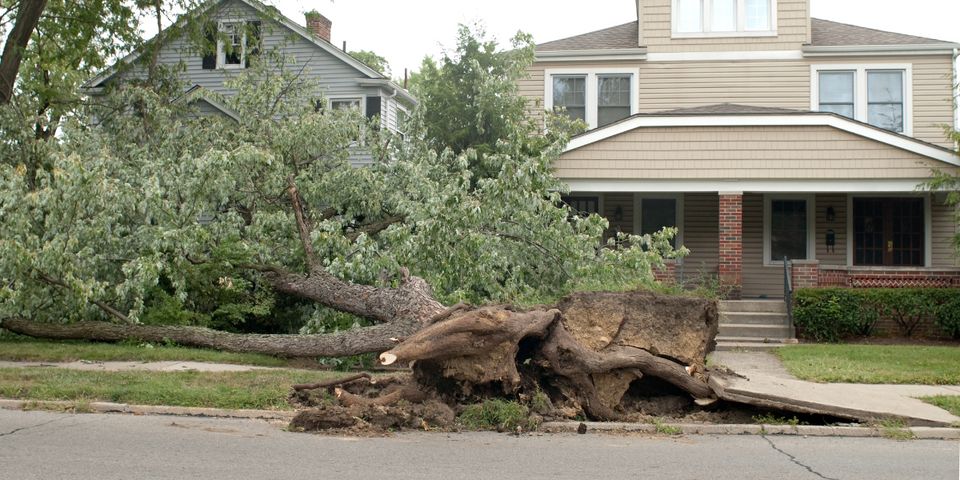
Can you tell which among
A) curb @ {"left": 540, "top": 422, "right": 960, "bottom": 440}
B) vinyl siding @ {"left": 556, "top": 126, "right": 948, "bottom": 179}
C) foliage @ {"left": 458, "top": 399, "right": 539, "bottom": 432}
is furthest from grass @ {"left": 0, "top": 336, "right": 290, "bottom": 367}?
vinyl siding @ {"left": 556, "top": 126, "right": 948, "bottom": 179}

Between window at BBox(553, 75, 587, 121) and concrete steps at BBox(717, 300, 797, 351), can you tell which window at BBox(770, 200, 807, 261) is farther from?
window at BBox(553, 75, 587, 121)

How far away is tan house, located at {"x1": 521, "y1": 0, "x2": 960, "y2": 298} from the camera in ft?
57.6

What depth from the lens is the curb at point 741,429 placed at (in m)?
8.52

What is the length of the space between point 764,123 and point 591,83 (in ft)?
16.8

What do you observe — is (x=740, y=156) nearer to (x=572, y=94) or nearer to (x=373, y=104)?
(x=572, y=94)

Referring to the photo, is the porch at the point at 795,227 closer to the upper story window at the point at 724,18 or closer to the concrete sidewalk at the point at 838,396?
the upper story window at the point at 724,18

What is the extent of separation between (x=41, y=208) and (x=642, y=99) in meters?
13.7

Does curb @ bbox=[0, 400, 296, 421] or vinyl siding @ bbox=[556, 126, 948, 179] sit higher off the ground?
vinyl siding @ bbox=[556, 126, 948, 179]

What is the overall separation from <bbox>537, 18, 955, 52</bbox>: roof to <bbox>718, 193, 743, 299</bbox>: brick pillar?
18.1 feet

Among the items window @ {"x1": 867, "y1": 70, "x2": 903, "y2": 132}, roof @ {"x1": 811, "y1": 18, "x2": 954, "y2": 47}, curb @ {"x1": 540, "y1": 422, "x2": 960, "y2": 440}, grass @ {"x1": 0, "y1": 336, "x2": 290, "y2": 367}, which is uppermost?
roof @ {"x1": 811, "y1": 18, "x2": 954, "y2": 47}

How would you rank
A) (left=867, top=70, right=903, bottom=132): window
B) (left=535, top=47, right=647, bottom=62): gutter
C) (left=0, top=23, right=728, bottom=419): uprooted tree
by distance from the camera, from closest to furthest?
1. (left=0, top=23, right=728, bottom=419): uprooted tree
2. (left=867, top=70, right=903, bottom=132): window
3. (left=535, top=47, right=647, bottom=62): gutter

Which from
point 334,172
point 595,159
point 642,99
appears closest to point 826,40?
point 642,99

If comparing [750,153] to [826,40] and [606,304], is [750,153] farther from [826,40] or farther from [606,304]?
[606,304]

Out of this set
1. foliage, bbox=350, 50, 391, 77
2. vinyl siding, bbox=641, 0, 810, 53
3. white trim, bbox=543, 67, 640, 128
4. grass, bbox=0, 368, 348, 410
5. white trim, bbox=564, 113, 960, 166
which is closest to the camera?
grass, bbox=0, 368, 348, 410
